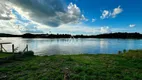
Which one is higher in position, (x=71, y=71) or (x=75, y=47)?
(x=71, y=71)

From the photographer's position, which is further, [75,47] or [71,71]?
[75,47]

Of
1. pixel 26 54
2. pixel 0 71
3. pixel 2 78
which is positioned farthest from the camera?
pixel 26 54

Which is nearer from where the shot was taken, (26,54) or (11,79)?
(11,79)

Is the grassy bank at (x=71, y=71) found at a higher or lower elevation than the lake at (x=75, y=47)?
higher

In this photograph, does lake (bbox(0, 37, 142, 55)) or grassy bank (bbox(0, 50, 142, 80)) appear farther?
lake (bbox(0, 37, 142, 55))

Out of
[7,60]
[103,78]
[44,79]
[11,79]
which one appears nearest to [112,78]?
[103,78]

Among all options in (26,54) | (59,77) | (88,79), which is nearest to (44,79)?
(59,77)

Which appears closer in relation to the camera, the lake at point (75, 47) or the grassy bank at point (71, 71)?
the grassy bank at point (71, 71)

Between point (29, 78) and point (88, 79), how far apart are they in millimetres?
4039

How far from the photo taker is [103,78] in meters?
8.10

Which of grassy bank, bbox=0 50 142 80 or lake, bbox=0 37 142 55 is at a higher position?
grassy bank, bbox=0 50 142 80

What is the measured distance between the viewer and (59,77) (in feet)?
26.6

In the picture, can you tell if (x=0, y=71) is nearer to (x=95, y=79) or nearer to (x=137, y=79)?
(x=95, y=79)

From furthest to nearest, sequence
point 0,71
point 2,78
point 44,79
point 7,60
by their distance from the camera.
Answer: point 7,60 < point 0,71 < point 2,78 < point 44,79
